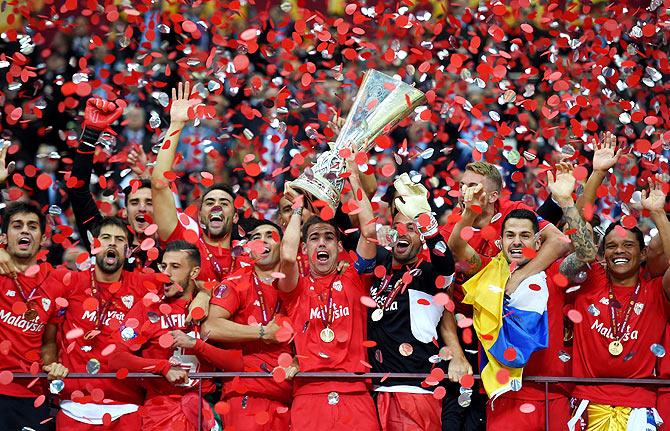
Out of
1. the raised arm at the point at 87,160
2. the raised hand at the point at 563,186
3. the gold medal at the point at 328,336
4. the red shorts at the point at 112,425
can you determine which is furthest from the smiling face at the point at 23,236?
the raised hand at the point at 563,186

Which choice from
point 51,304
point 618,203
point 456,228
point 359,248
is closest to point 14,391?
point 51,304

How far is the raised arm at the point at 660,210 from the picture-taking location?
6000 mm

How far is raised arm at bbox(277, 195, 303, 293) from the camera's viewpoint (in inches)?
236

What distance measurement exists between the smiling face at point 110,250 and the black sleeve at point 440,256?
69.6 inches

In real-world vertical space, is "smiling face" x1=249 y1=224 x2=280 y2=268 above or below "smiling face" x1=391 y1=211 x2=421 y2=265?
below

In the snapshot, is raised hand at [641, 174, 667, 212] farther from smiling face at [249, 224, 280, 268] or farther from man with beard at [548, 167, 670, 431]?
smiling face at [249, 224, 280, 268]

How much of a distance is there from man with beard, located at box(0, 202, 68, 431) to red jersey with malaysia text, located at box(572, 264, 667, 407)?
2715mm

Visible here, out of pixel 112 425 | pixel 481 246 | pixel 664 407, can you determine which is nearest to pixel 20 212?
pixel 112 425

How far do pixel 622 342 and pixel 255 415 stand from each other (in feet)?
6.40

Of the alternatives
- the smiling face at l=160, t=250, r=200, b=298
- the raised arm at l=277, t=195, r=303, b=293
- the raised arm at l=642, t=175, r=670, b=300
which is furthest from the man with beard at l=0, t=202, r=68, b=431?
the raised arm at l=642, t=175, r=670, b=300

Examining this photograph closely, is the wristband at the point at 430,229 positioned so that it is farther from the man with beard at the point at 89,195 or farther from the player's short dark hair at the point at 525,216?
the man with beard at the point at 89,195

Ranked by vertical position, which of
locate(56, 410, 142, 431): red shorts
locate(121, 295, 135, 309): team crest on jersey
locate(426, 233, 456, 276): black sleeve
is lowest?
locate(56, 410, 142, 431): red shorts

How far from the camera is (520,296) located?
5.87 m

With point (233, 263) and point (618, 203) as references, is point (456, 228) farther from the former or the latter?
point (618, 203)
